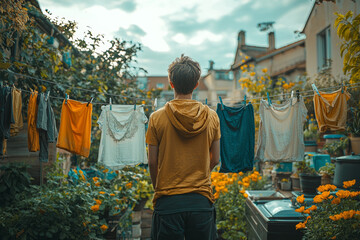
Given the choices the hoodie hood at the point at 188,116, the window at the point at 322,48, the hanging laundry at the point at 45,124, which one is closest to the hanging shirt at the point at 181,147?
the hoodie hood at the point at 188,116

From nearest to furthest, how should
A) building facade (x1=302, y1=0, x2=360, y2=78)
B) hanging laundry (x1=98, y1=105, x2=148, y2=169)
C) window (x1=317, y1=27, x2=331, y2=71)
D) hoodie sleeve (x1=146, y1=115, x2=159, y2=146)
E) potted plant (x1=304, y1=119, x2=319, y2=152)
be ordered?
1. hoodie sleeve (x1=146, y1=115, x2=159, y2=146)
2. hanging laundry (x1=98, y1=105, x2=148, y2=169)
3. potted plant (x1=304, y1=119, x2=319, y2=152)
4. building facade (x1=302, y1=0, x2=360, y2=78)
5. window (x1=317, y1=27, x2=331, y2=71)

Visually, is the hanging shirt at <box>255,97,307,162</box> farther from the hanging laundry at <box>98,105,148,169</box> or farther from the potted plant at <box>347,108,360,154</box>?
the hanging laundry at <box>98,105,148,169</box>

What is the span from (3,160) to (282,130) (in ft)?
15.7

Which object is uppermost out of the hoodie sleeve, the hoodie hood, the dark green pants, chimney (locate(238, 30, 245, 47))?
chimney (locate(238, 30, 245, 47))

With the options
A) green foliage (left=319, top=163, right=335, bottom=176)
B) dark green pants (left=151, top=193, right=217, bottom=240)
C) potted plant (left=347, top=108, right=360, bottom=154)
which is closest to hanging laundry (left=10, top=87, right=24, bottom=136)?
dark green pants (left=151, top=193, right=217, bottom=240)

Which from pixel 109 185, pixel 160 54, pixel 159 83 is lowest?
pixel 109 185

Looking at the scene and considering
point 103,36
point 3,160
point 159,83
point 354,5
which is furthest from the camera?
point 159,83

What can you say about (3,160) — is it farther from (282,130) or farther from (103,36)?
(282,130)

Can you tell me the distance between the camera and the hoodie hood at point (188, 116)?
171cm

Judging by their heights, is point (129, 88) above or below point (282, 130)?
above

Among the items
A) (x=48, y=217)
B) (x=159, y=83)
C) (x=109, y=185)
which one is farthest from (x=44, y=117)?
(x=159, y=83)

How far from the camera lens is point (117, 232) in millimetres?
4719

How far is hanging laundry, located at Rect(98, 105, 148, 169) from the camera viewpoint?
468cm

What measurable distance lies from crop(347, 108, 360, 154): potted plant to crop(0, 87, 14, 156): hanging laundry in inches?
196
